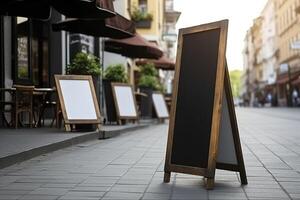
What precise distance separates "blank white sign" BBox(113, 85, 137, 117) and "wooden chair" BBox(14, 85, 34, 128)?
11.2 feet

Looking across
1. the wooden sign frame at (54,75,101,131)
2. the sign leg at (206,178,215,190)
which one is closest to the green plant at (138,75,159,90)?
the wooden sign frame at (54,75,101,131)

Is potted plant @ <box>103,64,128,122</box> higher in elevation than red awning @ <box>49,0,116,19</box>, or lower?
lower

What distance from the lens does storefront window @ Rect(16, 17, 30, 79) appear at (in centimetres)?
1379

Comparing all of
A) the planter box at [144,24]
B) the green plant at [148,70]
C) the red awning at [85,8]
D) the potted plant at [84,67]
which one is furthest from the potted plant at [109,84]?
the planter box at [144,24]

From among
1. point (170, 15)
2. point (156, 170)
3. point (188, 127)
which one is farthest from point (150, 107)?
point (170, 15)

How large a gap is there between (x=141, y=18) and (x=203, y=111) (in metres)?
29.0

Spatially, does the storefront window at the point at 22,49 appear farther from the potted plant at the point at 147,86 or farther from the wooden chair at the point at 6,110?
the potted plant at the point at 147,86

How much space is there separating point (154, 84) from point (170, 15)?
129 ft

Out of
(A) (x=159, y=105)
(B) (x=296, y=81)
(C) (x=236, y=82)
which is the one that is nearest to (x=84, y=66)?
(A) (x=159, y=105)

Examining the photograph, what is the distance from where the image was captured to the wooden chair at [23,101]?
11.6 metres

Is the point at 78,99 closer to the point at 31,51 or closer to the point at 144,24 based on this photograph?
the point at 31,51

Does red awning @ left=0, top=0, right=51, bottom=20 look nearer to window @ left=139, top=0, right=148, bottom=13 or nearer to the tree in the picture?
window @ left=139, top=0, right=148, bottom=13

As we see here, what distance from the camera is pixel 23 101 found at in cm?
1209

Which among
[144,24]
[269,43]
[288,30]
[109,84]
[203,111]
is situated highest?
[269,43]
